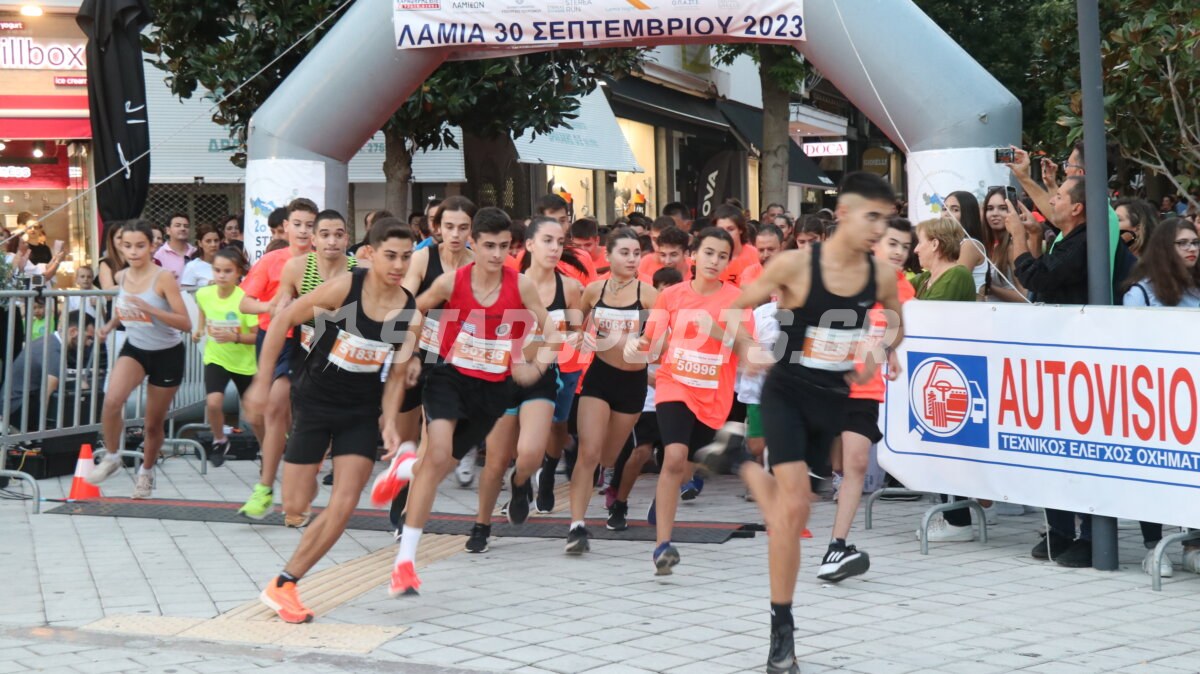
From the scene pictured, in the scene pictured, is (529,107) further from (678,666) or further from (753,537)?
(678,666)

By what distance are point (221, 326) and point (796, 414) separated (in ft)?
19.5

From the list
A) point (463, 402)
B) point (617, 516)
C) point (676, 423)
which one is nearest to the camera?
point (463, 402)

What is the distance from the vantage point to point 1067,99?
1412 centimetres

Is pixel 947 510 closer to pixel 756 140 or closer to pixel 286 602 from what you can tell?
pixel 286 602

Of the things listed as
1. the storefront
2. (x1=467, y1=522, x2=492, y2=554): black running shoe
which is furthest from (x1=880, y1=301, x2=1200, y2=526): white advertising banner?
the storefront

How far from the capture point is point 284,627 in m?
6.26

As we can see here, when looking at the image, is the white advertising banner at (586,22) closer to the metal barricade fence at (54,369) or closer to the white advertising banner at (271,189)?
the white advertising banner at (271,189)

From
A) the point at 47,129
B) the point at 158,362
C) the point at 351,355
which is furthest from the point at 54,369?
the point at 47,129

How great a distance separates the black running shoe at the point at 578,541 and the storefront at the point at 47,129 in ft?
42.5

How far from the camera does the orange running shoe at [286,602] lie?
20.7 ft

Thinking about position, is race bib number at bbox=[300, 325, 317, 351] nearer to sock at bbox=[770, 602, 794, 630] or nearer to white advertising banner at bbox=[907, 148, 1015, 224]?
sock at bbox=[770, 602, 794, 630]

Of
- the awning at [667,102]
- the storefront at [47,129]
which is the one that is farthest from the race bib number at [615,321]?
the awning at [667,102]

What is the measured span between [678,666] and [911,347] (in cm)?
341

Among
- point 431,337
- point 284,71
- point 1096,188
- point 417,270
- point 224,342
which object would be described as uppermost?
point 284,71
